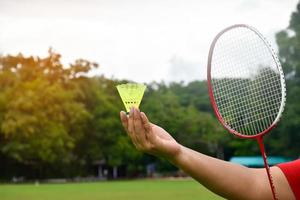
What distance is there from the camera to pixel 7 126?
174 ft

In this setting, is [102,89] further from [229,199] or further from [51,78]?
[229,199]

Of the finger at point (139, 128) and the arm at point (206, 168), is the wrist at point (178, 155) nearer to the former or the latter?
the arm at point (206, 168)

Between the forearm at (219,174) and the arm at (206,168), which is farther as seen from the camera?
the forearm at (219,174)

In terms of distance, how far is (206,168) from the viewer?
8.18 ft

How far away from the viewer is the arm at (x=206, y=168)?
2.34 metres

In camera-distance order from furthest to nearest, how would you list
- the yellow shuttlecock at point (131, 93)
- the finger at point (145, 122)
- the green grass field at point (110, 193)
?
the green grass field at point (110, 193), the yellow shuttlecock at point (131, 93), the finger at point (145, 122)

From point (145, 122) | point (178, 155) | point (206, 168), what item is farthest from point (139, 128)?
point (206, 168)

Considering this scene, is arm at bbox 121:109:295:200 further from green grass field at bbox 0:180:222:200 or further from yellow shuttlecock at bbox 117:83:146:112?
green grass field at bbox 0:180:222:200

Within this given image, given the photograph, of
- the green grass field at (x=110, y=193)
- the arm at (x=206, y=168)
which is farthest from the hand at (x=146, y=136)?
the green grass field at (x=110, y=193)

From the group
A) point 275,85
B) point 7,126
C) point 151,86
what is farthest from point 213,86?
point 151,86

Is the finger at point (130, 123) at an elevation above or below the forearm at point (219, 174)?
above

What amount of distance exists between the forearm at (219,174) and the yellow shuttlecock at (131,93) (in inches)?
9.3

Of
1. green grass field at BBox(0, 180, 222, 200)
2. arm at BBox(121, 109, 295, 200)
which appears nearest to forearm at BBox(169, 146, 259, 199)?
arm at BBox(121, 109, 295, 200)

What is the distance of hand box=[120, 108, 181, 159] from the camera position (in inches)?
91.7
